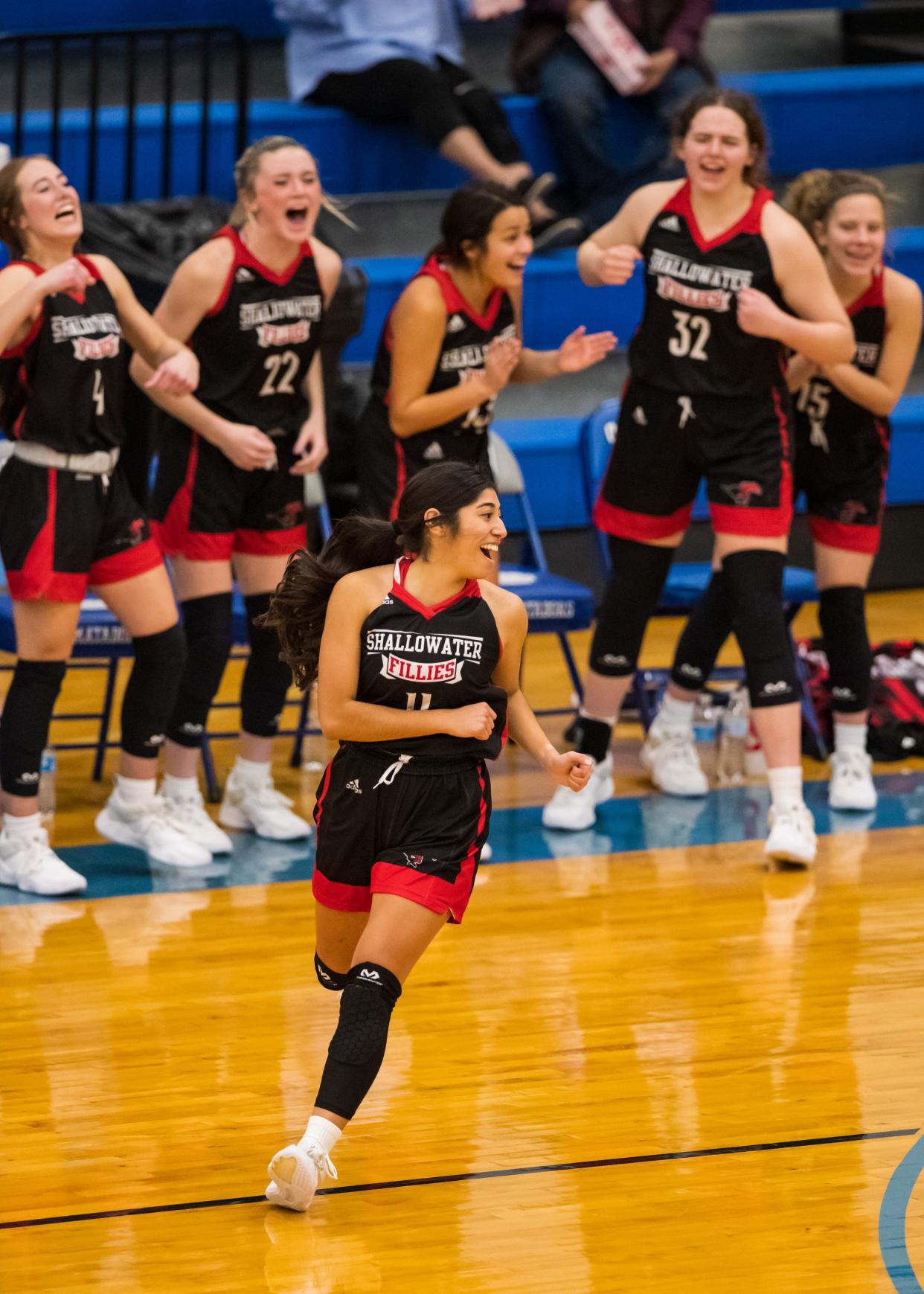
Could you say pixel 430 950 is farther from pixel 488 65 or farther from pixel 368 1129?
pixel 488 65

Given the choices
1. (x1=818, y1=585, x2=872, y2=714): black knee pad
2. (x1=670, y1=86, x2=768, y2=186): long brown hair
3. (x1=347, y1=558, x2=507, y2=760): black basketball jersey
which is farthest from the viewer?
(x1=818, y1=585, x2=872, y2=714): black knee pad

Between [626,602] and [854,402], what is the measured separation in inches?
34.9

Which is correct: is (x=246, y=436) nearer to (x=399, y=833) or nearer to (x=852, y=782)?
(x=399, y=833)

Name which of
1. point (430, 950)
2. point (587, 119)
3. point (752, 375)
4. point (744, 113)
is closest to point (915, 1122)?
point (430, 950)

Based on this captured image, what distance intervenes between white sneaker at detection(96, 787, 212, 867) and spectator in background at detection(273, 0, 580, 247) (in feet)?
12.6

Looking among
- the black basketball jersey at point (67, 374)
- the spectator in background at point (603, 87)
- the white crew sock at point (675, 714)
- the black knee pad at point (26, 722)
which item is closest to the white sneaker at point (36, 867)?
the black knee pad at point (26, 722)

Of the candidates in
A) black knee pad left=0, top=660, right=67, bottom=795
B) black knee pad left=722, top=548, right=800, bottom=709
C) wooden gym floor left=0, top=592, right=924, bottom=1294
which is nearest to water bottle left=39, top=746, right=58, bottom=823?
wooden gym floor left=0, top=592, right=924, bottom=1294

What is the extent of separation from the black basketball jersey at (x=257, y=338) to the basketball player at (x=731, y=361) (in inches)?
32.3

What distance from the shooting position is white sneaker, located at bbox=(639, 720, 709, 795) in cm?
626

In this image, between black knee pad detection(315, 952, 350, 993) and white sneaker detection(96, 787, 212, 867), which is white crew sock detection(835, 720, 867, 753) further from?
black knee pad detection(315, 952, 350, 993)

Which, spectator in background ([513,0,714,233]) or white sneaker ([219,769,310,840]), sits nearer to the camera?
white sneaker ([219,769,310,840])

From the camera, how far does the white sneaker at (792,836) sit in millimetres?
5445

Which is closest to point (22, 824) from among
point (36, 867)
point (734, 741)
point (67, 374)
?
point (36, 867)

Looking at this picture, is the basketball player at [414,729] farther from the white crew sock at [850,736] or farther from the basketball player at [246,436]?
the white crew sock at [850,736]
